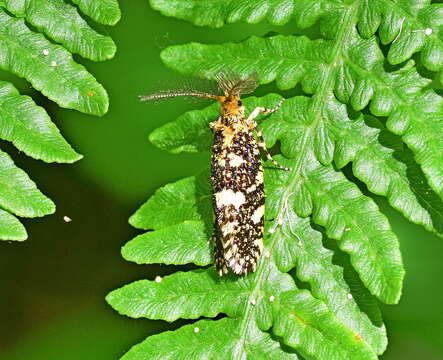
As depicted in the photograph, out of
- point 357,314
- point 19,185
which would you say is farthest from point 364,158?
point 19,185

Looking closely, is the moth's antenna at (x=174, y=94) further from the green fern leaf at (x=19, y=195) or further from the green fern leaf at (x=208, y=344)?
the green fern leaf at (x=208, y=344)

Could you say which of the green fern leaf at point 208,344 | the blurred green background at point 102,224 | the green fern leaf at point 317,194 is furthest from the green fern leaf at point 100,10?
the blurred green background at point 102,224

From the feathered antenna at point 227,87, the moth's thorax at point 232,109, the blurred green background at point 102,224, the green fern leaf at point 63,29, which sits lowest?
the blurred green background at point 102,224

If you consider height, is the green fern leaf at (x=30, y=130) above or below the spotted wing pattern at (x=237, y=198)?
above

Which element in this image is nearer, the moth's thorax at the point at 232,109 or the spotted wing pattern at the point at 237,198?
the spotted wing pattern at the point at 237,198

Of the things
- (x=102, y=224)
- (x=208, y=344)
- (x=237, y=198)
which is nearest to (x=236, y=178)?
(x=237, y=198)

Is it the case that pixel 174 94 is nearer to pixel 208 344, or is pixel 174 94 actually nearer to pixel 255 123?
pixel 255 123

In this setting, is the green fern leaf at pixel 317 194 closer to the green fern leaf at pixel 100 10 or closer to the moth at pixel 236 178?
the moth at pixel 236 178

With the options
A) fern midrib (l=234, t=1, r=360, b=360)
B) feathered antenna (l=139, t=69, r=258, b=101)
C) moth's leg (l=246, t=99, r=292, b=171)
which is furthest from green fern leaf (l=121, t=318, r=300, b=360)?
feathered antenna (l=139, t=69, r=258, b=101)

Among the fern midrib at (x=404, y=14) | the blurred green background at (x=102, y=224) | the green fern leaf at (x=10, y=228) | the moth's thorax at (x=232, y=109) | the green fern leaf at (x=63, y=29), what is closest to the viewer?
the green fern leaf at (x=10, y=228)

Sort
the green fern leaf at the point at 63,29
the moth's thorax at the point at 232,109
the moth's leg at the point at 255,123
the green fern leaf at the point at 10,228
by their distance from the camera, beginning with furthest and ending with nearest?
the moth's thorax at the point at 232,109, the moth's leg at the point at 255,123, the green fern leaf at the point at 63,29, the green fern leaf at the point at 10,228
